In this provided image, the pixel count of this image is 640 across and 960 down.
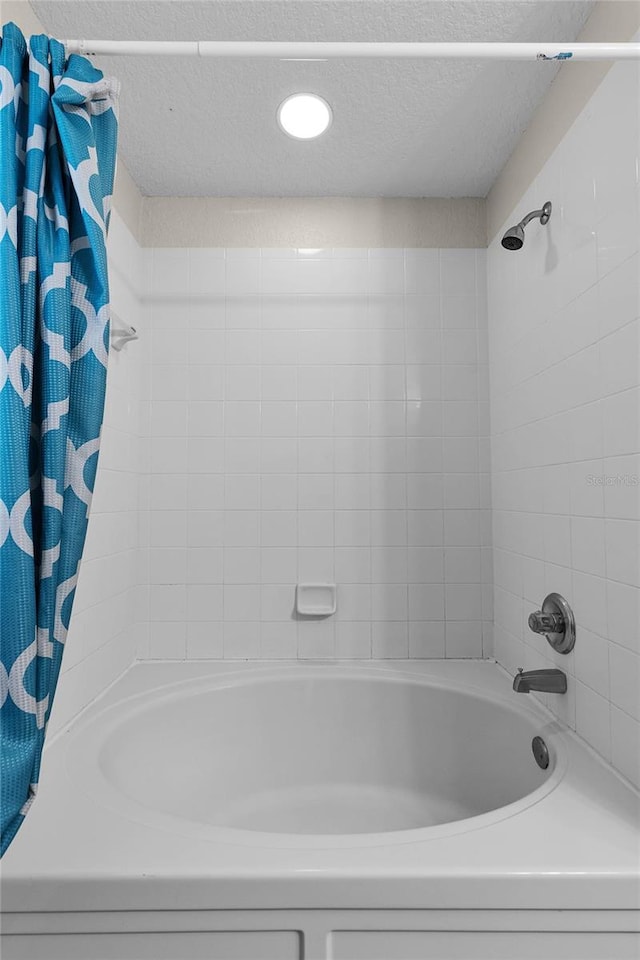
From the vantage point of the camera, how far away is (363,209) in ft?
6.51

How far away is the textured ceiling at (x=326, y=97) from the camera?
124cm

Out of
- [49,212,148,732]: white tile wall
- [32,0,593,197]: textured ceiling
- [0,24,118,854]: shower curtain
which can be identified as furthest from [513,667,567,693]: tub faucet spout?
[32,0,593,197]: textured ceiling

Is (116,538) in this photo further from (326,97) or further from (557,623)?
(326,97)

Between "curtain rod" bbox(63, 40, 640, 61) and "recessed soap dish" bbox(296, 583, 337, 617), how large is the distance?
4.83ft

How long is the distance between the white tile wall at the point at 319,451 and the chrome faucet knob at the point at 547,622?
57 cm

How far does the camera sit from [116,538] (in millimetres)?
1720

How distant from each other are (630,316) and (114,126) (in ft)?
3.53

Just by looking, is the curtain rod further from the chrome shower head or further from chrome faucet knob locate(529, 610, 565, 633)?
chrome faucet knob locate(529, 610, 565, 633)

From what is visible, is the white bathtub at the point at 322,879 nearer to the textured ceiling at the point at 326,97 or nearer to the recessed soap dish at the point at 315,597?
the recessed soap dish at the point at 315,597

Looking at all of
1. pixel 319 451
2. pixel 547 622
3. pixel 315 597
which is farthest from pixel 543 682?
pixel 319 451

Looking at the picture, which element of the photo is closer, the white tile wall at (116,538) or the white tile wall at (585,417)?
the white tile wall at (585,417)

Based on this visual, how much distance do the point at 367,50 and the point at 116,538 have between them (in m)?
1.43

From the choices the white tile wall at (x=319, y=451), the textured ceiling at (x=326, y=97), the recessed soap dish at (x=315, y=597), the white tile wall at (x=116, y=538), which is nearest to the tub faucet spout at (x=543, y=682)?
the white tile wall at (x=319, y=451)

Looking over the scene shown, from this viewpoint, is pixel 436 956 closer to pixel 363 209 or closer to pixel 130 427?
pixel 130 427
